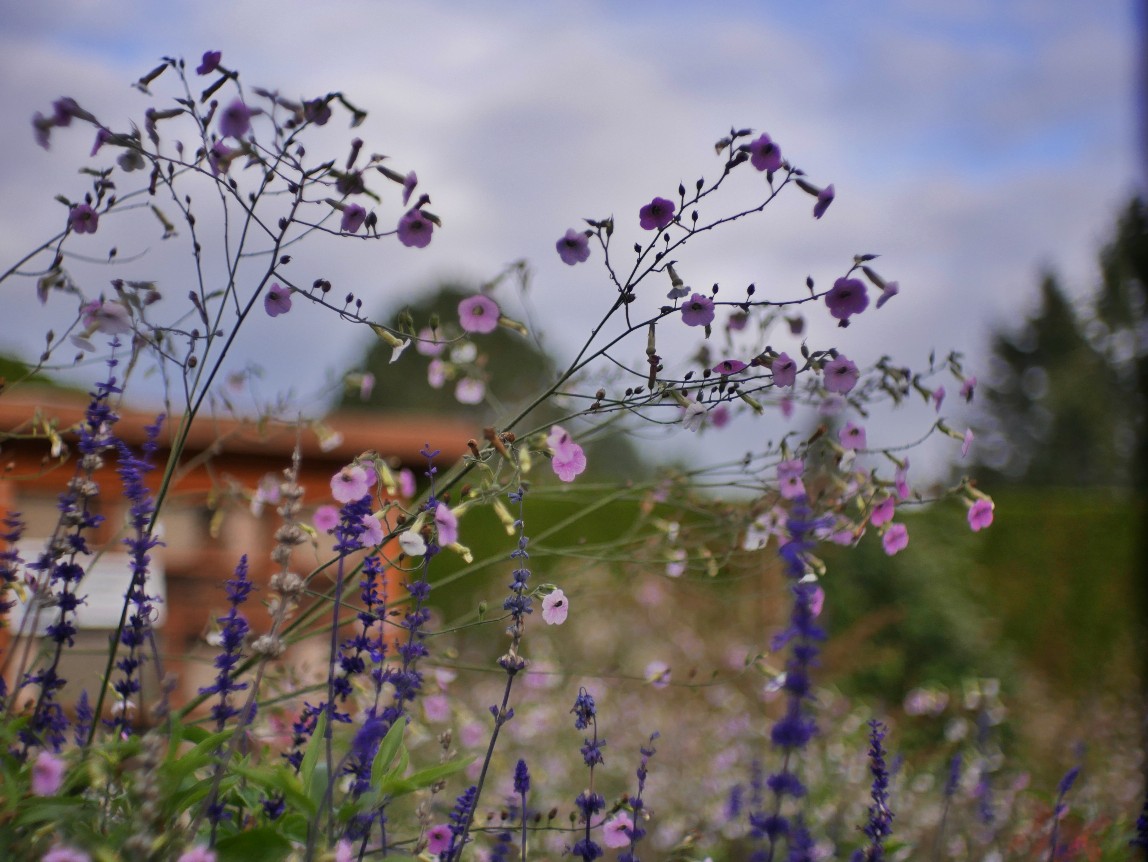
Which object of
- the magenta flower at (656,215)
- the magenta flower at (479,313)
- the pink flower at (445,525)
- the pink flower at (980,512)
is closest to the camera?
the pink flower at (445,525)

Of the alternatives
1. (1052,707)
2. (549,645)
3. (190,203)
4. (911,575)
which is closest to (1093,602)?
(1052,707)

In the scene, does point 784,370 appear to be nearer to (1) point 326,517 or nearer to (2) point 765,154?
(2) point 765,154

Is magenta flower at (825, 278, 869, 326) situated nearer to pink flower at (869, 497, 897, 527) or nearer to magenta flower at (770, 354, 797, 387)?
magenta flower at (770, 354, 797, 387)

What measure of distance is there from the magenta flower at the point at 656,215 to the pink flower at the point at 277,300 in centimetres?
69

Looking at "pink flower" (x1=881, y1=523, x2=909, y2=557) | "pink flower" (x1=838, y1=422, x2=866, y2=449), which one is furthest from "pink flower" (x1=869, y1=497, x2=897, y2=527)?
"pink flower" (x1=838, y1=422, x2=866, y2=449)

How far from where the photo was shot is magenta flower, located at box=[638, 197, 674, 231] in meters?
1.76

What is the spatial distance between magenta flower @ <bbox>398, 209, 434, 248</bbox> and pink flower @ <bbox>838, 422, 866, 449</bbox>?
1162 millimetres

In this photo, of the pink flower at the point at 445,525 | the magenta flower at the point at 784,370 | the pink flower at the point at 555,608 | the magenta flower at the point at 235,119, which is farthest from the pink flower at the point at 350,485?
the magenta flower at the point at 784,370

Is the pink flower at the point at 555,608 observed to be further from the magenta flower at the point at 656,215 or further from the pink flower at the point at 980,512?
the pink flower at the point at 980,512

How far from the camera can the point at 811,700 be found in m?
1.52

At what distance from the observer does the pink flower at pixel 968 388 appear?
2.22 meters

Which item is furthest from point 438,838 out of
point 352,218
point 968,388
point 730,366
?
point 968,388

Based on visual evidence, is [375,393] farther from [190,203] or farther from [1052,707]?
[190,203]

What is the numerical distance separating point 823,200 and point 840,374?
1.09 ft
